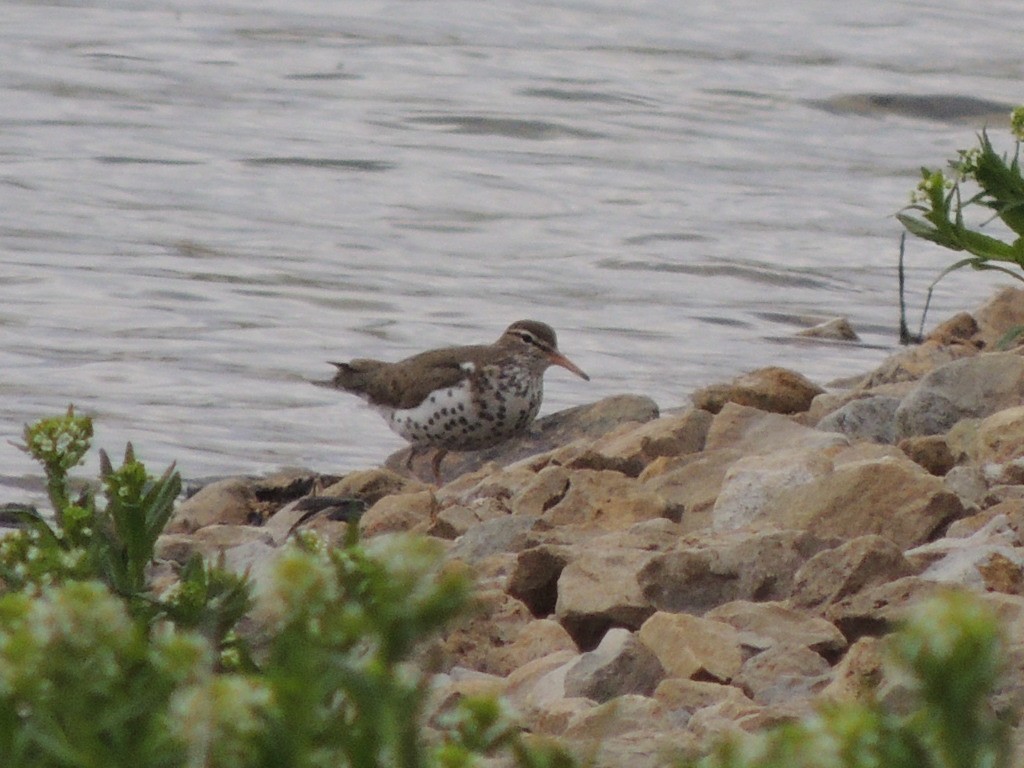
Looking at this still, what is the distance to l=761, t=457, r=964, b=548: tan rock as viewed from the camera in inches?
193

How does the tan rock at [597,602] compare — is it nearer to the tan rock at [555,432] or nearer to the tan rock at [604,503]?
the tan rock at [604,503]

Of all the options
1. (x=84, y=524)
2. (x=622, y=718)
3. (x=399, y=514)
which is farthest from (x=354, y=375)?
(x=622, y=718)

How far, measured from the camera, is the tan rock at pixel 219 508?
6.92 meters

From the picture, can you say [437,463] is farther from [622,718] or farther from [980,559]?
[622,718]

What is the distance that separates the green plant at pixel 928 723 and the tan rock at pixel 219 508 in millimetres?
5278

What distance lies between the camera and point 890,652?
1.67 meters

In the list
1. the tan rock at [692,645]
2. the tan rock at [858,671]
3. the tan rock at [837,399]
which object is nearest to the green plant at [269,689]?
the tan rock at [858,671]

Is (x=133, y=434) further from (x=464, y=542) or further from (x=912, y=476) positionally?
(x=912, y=476)

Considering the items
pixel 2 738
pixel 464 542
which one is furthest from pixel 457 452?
pixel 2 738

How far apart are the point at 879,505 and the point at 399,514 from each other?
1.72 meters

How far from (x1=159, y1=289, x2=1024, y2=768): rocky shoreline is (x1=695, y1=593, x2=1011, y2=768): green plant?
2.71 ft

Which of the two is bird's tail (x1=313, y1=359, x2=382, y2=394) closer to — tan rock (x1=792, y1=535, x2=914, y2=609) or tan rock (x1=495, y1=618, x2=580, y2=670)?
tan rock (x1=495, y1=618, x2=580, y2=670)

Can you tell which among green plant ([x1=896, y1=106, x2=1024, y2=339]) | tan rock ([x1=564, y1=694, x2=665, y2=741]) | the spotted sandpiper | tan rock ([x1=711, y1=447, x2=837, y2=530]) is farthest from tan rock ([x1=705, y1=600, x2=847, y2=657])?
the spotted sandpiper

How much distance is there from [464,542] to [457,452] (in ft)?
12.9
